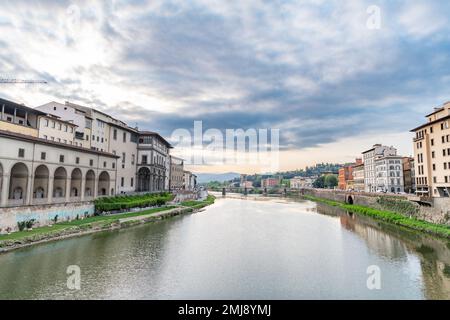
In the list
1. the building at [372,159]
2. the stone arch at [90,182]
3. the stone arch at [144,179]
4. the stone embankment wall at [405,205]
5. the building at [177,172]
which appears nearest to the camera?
the stone embankment wall at [405,205]

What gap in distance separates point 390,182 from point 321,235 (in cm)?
4613

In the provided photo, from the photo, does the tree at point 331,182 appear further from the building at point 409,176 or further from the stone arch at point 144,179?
the stone arch at point 144,179

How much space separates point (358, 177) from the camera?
88.9 metres

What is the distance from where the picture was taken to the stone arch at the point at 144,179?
55.0 metres

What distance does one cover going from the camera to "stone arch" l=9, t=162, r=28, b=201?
27166 millimetres

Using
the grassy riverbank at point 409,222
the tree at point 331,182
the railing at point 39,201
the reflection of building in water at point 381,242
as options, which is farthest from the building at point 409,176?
the railing at point 39,201

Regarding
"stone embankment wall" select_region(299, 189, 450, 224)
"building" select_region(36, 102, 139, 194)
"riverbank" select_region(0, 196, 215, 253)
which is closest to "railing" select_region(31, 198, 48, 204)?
"riverbank" select_region(0, 196, 215, 253)

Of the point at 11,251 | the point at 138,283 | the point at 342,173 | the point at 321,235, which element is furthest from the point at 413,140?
the point at 342,173

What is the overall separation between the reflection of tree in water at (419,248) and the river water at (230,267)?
0.07m

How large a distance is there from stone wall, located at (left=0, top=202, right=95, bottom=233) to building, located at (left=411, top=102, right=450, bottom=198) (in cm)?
4334

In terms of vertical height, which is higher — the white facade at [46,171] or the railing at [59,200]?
the white facade at [46,171]

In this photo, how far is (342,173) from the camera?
344 ft

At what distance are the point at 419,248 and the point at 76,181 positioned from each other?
38.9 metres

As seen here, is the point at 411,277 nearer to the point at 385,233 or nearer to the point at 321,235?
the point at 321,235
